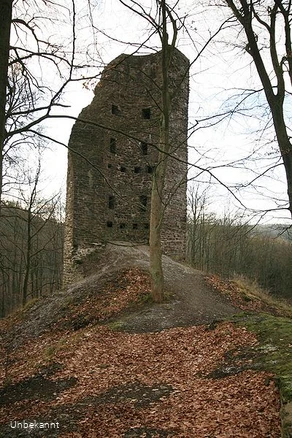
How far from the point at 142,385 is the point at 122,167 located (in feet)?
42.4

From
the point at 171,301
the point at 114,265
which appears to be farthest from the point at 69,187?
the point at 171,301

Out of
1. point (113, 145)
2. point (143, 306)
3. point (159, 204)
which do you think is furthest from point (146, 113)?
point (143, 306)

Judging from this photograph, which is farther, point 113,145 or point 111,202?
point 113,145

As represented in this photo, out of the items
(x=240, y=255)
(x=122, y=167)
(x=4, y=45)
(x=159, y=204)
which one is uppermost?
(x=122, y=167)

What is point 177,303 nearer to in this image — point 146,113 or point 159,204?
point 159,204

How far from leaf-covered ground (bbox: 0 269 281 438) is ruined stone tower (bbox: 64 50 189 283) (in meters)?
7.10

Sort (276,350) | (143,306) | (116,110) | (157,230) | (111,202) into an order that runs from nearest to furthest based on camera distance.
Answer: (276,350) < (157,230) < (143,306) < (111,202) < (116,110)

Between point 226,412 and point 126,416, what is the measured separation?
132 cm

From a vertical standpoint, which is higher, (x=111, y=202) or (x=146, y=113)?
(x=146, y=113)

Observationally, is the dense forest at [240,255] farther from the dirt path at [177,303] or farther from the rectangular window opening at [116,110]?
the dirt path at [177,303]

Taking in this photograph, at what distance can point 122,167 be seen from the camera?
1791cm

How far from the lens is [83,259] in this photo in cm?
1602

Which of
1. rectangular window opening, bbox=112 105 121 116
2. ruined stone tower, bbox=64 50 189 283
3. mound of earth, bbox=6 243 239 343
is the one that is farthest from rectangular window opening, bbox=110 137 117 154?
mound of earth, bbox=6 243 239 343

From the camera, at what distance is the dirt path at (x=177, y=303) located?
373 inches
